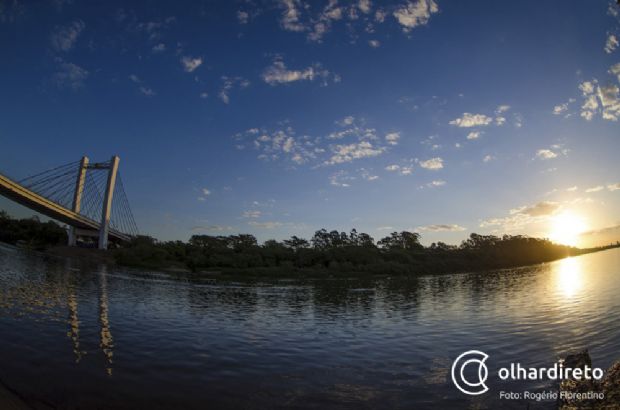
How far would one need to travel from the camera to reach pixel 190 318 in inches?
787

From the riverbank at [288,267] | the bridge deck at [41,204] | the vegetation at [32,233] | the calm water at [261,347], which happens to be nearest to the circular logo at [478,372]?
the calm water at [261,347]

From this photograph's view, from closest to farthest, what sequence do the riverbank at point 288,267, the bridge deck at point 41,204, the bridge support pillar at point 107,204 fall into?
the bridge deck at point 41,204 → the riverbank at point 288,267 → the bridge support pillar at point 107,204

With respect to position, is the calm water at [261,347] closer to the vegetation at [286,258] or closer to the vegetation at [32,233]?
the vegetation at [286,258]

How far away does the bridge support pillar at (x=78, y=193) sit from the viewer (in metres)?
72.0

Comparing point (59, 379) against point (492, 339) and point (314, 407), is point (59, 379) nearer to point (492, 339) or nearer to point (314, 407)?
point (314, 407)

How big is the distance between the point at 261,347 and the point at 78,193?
75554 mm

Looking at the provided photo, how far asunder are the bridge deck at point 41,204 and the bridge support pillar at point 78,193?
2.40 metres

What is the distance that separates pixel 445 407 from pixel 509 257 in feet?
420

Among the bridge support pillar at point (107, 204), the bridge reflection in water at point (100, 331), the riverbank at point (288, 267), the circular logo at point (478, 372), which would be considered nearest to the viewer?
the circular logo at point (478, 372)

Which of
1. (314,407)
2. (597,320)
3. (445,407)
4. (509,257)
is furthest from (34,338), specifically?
(509,257)

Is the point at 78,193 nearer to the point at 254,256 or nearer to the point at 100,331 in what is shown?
the point at 254,256

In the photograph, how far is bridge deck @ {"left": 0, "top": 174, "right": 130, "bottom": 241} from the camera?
160ft

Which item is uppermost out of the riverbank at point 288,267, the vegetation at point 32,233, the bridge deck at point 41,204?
the bridge deck at point 41,204

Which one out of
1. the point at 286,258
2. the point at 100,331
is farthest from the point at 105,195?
the point at 100,331
